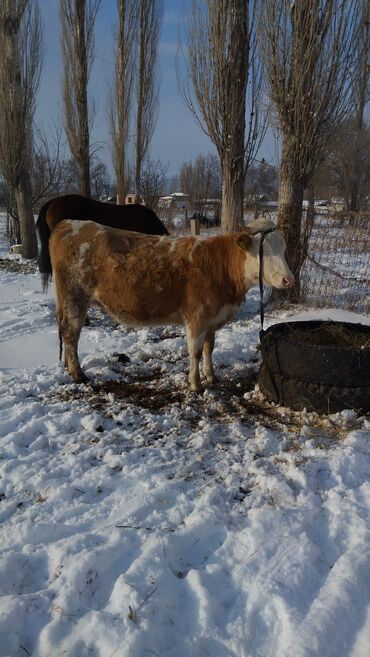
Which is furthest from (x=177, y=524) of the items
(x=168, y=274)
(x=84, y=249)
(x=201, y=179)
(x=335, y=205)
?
(x=201, y=179)

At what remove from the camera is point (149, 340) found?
17.4 ft

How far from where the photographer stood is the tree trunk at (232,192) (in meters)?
6.47

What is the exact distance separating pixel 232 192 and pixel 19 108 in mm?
7965

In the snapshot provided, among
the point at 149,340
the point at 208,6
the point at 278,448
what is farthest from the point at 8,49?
the point at 278,448

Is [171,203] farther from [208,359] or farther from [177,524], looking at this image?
[177,524]

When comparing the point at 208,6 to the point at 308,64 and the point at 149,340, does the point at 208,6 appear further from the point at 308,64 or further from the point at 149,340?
the point at 149,340

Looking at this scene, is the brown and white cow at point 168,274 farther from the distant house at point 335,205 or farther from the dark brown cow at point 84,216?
the distant house at point 335,205

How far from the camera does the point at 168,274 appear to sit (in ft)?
12.5

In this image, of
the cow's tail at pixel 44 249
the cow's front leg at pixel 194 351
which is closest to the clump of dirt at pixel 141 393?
the cow's front leg at pixel 194 351

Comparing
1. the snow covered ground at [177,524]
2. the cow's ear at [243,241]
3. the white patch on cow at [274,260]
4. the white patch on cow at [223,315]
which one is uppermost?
the cow's ear at [243,241]

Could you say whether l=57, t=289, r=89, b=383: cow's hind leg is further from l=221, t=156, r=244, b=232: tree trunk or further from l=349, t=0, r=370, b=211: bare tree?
l=349, t=0, r=370, b=211: bare tree

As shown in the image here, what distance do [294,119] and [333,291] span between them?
2700mm

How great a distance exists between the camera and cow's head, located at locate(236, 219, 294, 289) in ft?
11.7

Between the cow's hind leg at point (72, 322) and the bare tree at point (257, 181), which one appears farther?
the bare tree at point (257, 181)
